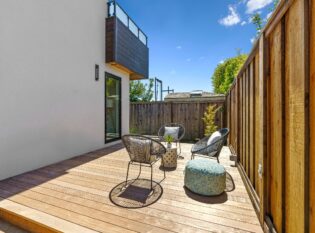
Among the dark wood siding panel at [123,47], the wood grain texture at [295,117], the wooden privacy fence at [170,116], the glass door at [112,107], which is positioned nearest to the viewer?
the wood grain texture at [295,117]

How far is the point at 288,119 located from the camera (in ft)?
4.01

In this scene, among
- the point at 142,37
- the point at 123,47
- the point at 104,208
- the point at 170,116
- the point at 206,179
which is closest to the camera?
the point at 104,208

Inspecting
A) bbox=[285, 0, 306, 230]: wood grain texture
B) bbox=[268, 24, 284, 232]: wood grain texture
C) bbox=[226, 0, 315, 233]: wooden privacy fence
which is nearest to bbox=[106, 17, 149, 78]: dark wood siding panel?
bbox=[226, 0, 315, 233]: wooden privacy fence

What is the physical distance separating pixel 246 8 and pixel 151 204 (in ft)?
22.3

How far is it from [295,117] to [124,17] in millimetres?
5772

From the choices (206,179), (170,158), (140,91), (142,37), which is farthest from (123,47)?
(140,91)

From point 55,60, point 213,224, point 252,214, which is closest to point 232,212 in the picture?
point 252,214

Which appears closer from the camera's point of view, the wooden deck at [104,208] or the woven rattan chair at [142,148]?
the wooden deck at [104,208]

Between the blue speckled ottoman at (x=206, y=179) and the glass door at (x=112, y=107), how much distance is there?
3.69 metres

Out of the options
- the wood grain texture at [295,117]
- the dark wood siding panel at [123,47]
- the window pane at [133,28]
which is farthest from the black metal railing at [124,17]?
the wood grain texture at [295,117]

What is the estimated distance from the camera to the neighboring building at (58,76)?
117 inches

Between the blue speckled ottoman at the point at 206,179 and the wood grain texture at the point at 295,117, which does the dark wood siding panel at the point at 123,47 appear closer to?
the blue speckled ottoman at the point at 206,179

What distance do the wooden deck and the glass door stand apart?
8.85 feet

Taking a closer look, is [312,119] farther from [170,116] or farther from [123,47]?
[170,116]
